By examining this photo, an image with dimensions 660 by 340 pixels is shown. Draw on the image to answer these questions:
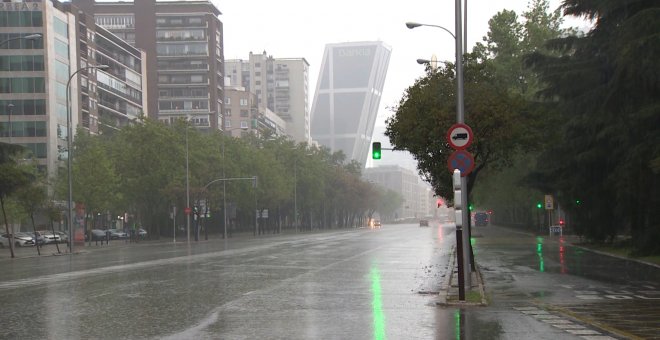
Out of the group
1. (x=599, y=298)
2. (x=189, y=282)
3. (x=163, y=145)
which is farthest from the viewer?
(x=163, y=145)

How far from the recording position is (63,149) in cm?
8494

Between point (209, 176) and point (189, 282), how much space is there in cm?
5831

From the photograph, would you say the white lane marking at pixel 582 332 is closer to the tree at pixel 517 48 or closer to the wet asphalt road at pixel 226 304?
the wet asphalt road at pixel 226 304

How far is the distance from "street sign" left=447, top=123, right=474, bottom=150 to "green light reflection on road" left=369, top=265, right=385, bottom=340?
377 cm

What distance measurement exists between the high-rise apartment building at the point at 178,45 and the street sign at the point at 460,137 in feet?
395

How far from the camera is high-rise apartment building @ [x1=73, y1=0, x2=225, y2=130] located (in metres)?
134

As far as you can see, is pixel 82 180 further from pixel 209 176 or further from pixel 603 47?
pixel 603 47

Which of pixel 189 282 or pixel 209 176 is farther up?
pixel 209 176

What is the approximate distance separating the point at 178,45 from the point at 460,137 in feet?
415

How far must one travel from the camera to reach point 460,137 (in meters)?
15.9

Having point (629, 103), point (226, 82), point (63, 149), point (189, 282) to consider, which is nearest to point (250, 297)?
point (189, 282)

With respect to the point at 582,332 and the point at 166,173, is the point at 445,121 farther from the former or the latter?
the point at 166,173

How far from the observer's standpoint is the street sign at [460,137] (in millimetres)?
15820

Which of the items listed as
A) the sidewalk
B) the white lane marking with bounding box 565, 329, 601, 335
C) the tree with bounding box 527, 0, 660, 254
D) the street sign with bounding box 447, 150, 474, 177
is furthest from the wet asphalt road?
the tree with bounding box 527, 0, 660, 254
